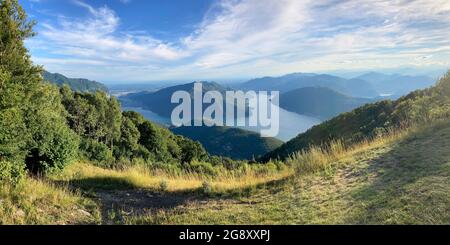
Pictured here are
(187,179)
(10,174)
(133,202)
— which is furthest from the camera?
(187,179)

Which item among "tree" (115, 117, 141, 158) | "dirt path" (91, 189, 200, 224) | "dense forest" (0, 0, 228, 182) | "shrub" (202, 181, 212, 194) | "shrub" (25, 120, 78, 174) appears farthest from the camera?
"tree" (115, 117, 141, 158)

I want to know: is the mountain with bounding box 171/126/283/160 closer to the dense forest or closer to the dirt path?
the dense forest

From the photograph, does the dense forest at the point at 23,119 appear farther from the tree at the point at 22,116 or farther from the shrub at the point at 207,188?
the shrub at the point at 207,188

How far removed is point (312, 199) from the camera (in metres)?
7.66

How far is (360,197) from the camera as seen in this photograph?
711cm

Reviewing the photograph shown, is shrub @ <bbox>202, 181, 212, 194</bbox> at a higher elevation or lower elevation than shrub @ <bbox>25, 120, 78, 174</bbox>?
lower

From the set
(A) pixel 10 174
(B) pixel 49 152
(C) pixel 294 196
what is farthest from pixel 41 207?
(B) pixel 49 152

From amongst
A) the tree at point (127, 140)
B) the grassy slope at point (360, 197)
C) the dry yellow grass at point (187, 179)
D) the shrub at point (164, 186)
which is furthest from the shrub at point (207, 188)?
the tree at point (127, 140)

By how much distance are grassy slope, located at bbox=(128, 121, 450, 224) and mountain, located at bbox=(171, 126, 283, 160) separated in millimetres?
135287

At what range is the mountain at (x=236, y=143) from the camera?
154250 millimetres

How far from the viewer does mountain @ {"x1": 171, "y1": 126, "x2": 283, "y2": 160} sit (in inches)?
6073

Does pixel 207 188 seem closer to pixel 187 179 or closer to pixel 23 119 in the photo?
pixel 187 179

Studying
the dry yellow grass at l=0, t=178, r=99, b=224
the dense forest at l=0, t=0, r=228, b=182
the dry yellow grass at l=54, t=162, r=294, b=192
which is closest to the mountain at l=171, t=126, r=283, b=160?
the dense forest at l=0, t=0, r=228, b=182

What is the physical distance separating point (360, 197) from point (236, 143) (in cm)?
15798
